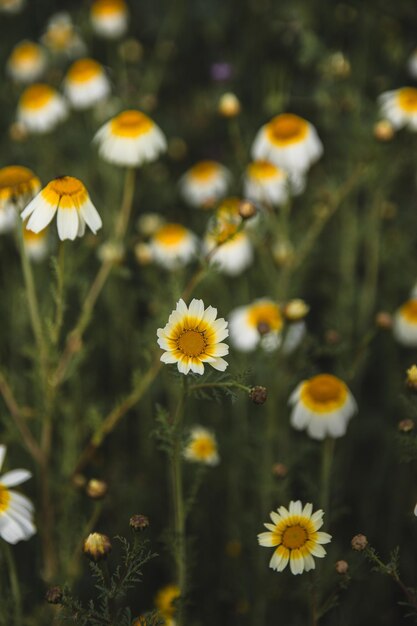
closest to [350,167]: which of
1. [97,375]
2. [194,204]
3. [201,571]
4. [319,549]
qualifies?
[194,204]

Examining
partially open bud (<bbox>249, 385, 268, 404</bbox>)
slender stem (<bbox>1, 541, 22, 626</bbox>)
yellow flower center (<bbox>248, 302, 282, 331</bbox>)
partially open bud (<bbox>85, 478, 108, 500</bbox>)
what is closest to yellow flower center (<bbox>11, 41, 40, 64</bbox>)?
yellow flower center (<bbox>248, 302, 282, 331</bbox>)

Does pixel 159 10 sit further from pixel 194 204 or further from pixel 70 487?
pixel 70 487

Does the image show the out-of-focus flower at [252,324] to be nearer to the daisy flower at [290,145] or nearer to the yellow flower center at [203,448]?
the yellow flower center at [203,448]

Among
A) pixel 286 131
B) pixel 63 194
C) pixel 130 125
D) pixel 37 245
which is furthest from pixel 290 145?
pixel 63 194

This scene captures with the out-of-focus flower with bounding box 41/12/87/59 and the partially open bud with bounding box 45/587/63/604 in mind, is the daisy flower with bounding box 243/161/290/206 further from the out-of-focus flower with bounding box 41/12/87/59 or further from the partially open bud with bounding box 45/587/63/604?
the partially open bud with bounding box 45/587/63/604

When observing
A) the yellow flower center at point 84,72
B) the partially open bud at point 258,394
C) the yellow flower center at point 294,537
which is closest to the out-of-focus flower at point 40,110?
the yellow flower center at point 84,72

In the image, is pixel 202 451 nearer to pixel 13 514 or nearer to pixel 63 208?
pixel 13 514
